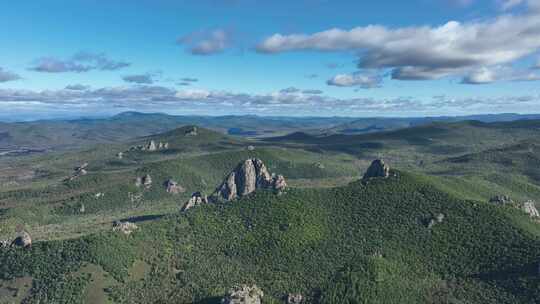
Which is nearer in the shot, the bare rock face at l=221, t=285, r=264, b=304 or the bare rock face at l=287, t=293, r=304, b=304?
the bare rock face at l=221, t=285, r=264, b=304

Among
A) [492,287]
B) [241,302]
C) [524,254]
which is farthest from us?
[524,254]

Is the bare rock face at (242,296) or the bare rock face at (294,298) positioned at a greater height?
the bare rock face at (242,296)

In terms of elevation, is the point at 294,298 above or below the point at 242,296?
below

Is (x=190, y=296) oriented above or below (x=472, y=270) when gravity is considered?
below

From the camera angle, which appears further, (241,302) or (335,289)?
(335,289)

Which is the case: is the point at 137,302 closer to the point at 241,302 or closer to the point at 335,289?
the point at 241,302

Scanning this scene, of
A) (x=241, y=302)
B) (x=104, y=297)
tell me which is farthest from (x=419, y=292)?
(x=104, y=297)

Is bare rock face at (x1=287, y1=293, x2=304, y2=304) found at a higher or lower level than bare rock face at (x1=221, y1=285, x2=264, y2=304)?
lower

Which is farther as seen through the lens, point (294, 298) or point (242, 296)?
point (294, 298)
